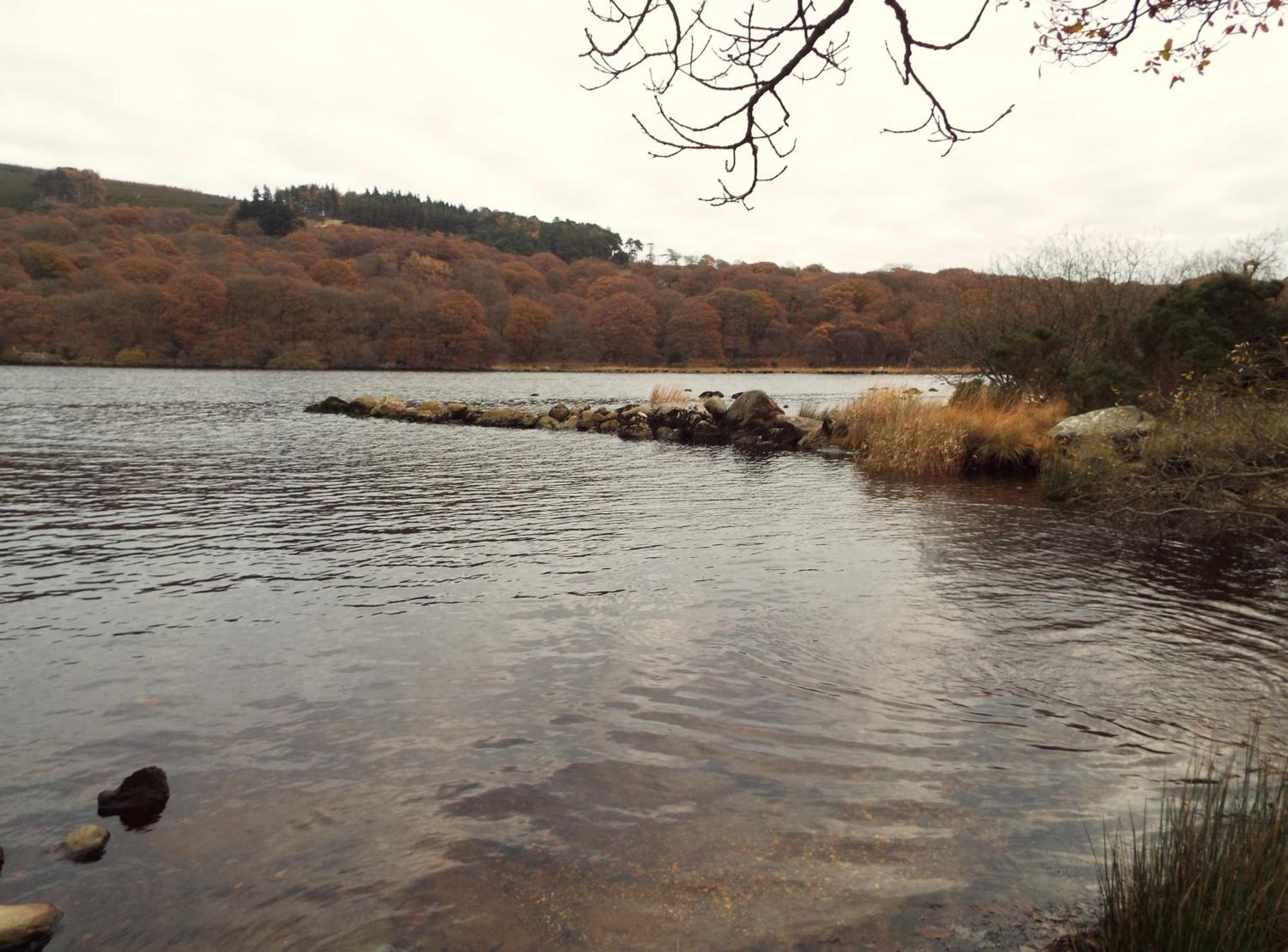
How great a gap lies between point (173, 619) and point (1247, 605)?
41.8 ft

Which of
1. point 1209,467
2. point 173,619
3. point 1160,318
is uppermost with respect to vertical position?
point 1160,318

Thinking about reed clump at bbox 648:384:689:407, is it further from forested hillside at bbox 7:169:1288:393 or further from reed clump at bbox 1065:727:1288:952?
reed clump at bbox 1065:727:1288:952

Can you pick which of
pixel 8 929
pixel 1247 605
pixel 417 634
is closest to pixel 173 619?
pixel 417 634

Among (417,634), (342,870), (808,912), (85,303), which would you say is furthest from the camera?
(85,303)

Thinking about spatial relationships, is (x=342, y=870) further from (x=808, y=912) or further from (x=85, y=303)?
(x=85, y=303)

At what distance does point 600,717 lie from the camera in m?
6.46

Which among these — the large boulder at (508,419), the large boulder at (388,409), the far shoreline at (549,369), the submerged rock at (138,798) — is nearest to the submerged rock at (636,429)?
the large boulder at (508,419)

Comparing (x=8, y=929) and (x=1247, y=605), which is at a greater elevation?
(x=1247, y=605)

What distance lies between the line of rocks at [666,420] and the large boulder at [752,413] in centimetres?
3

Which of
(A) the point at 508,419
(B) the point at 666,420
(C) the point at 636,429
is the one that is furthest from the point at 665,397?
(A) the point at 508,419

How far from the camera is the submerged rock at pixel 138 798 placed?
5.07 m

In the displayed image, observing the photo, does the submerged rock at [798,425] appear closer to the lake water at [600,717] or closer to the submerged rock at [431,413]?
the lake water at [600,717]

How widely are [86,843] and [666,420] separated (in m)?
30.2

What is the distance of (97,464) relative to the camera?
22.2 meters
